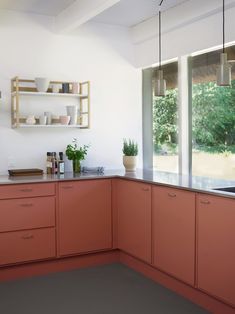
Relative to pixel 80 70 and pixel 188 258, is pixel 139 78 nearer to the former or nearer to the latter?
pixel 80 70

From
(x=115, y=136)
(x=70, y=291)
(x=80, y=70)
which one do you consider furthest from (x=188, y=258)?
(x=80, y=70)

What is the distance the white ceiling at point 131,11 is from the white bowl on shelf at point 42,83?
0.97 metres

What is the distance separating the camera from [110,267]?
4500 mm

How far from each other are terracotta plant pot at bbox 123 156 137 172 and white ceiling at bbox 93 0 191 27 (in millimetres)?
1566

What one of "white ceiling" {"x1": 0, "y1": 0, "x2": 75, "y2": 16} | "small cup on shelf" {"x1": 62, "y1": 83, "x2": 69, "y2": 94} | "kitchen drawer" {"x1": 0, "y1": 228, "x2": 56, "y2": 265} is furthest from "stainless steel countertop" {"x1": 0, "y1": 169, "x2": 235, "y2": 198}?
"white ceiling" {"x1": 0, "y1": 0, "x2": 75, "y2": 16}

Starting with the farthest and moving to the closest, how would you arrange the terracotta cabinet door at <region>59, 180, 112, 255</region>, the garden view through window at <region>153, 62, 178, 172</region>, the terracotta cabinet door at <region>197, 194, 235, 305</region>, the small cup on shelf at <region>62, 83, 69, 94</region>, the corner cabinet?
the garden view through window at <region>153, 62, 178, 172</region> < the small cup on shelf at <region>62, 83, 69, 94</region> < the corner cabinet < the terracotta cabinet door at <region>59, 180, 112, 255</region> < the terracotta cabinet door at <region>197, 194, 235, 305</region>

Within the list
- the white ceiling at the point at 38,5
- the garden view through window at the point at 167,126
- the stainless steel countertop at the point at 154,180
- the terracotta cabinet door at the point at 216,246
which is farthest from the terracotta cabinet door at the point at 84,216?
the white ceiling at the point at 38,5

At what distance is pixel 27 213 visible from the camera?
13.6 feet

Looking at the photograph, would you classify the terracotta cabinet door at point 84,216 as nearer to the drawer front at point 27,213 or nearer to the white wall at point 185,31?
the drawer front at point 27,213

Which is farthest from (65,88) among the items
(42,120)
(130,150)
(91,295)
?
(91,295)

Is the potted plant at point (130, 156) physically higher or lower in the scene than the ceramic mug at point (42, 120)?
lower

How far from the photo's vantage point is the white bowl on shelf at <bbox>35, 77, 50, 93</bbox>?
463cm

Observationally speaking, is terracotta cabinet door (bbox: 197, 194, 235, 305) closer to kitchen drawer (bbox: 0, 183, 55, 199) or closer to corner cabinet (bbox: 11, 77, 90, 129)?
kitchen drawer (bbox: 0, 183, 55, 199)

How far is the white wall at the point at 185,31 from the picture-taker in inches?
163
